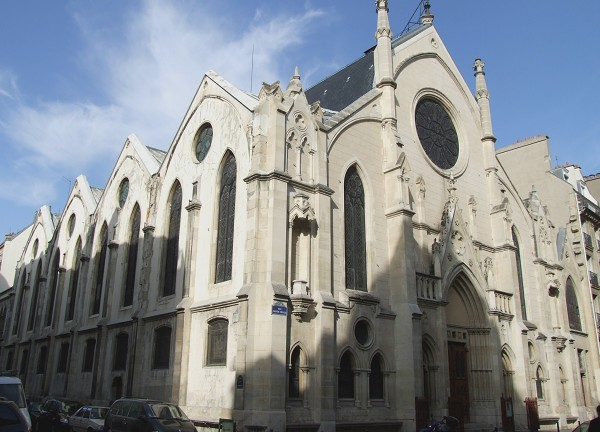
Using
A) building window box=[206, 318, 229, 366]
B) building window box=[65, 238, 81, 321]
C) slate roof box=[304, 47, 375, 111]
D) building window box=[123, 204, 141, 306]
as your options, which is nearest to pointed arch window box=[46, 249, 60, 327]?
building window box=[65, 238, 81, 321]

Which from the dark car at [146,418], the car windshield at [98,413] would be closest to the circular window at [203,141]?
the car windshield at [98,413]

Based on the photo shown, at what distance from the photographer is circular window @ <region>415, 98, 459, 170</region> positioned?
2735 centimetres

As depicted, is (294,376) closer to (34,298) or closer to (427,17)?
(427,17)

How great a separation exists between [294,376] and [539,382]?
16.2 metres

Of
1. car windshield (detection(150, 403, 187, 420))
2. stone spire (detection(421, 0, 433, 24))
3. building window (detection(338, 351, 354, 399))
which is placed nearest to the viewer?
car windshield (detection(150, 403, 187, 420))

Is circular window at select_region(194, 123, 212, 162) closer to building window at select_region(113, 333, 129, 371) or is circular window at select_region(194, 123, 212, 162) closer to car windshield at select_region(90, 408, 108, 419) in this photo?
building window at select_region(113, 333, 129, 371)

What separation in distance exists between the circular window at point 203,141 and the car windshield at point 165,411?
1157 cm

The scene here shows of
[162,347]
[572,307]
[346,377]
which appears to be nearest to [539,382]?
[572,307]

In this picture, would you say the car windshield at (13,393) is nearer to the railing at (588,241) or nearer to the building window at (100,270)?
the building window at (100,270)

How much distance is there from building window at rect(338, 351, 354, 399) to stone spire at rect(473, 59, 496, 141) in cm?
1597

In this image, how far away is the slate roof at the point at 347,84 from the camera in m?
27.5

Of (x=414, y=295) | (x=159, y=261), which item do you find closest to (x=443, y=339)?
(x=414, y=295)

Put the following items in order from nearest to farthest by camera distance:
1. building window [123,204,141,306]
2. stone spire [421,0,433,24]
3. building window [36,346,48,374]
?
building window [123,204,141,306] < stone spire [421,0,433,24] < building window [36,346,48,374]

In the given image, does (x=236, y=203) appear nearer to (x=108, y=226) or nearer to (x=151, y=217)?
(x=151, y=217)
